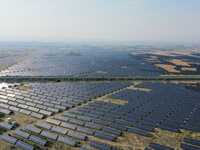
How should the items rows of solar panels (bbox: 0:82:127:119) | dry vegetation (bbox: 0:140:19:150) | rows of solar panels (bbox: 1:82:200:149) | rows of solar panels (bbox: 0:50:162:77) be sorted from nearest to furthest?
dry vegetation (bbox: 0:140:19:150) < rows of solar panels (bbox: 1:82:200:149) < rows of solar panels (bbox: 0:82:127:119) < rows of solar panels (bbox: 0:50:162:77)

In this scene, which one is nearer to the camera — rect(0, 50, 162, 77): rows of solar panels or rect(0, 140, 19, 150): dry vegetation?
rect(0, 140, 19, 150): dry vegetation

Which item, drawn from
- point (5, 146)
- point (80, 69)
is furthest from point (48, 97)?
point (80, 69)

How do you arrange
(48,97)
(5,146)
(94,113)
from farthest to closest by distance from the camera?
(48,97) < (94,113) < (5,146)

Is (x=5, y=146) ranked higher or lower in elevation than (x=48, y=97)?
lower

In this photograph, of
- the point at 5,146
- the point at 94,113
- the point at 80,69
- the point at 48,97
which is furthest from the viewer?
the point at 80,69

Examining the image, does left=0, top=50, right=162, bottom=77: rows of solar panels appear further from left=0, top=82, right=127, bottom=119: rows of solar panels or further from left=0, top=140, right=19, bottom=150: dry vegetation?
left=0, top=140, right=19, bottom=150: dry vegetation

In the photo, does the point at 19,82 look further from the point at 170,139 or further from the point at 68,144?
the point at 170,139

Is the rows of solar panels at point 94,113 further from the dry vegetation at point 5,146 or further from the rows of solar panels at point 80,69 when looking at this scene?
the rows of solar panels at point 80,69

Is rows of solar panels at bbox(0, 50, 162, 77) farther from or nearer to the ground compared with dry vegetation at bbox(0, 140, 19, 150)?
farther from the ground

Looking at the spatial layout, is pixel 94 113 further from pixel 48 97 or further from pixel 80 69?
pixel 80 69

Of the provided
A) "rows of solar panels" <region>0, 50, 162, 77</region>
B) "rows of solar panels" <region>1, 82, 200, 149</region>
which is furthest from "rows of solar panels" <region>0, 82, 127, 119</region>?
"rows of solar panels" <region>0, 50, 162, 77</region>

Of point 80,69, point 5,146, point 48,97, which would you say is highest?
point 80,69
